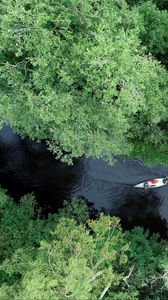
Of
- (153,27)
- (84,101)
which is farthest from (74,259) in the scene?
(153,27)

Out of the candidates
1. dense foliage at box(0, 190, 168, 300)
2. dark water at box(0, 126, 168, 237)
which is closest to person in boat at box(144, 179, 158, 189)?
dark water at box(0, 126, 168, 237)

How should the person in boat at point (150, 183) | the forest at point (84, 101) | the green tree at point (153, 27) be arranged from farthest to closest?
the person in boat at point (150, 183) → the green tree at point (153, 27) → the forest at point (84, 101)

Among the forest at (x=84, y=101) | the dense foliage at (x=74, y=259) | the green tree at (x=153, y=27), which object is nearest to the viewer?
the dense foliage at (x=74, y=259)

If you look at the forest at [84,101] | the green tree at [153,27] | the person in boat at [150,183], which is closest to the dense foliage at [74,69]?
the forest at [84,101]

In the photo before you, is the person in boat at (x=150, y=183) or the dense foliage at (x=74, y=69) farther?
the person in boat at (x=150, y=183)

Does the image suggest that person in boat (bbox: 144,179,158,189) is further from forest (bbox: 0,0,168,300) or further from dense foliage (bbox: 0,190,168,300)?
forest (bbox: 0,0,168,300)

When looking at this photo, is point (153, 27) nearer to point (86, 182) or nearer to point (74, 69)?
point (74, 69)

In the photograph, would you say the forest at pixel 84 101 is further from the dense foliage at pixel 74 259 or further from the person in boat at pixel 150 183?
the person in boat at pixel 150 183
